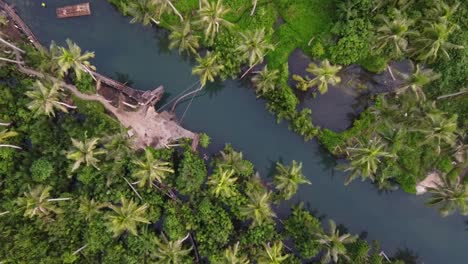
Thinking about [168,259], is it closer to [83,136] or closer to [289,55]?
[83,136]

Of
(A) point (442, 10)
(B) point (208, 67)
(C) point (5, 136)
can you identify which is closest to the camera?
(A) point (442, 10)

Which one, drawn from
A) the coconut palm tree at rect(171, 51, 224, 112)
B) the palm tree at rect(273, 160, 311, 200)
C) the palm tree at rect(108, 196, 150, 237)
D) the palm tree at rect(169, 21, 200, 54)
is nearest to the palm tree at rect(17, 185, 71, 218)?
the palm tree at rect(108, 196, 150, 237)

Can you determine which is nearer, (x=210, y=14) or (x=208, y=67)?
(x=210, y=14)

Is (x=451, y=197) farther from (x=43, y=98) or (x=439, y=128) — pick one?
(x=43, y=98)

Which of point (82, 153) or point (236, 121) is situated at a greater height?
point (82, 153)

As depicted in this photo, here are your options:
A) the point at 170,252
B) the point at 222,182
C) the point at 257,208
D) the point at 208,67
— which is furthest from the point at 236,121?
the point at 170,252

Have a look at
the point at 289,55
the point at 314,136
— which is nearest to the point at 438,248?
the point at 314,136
